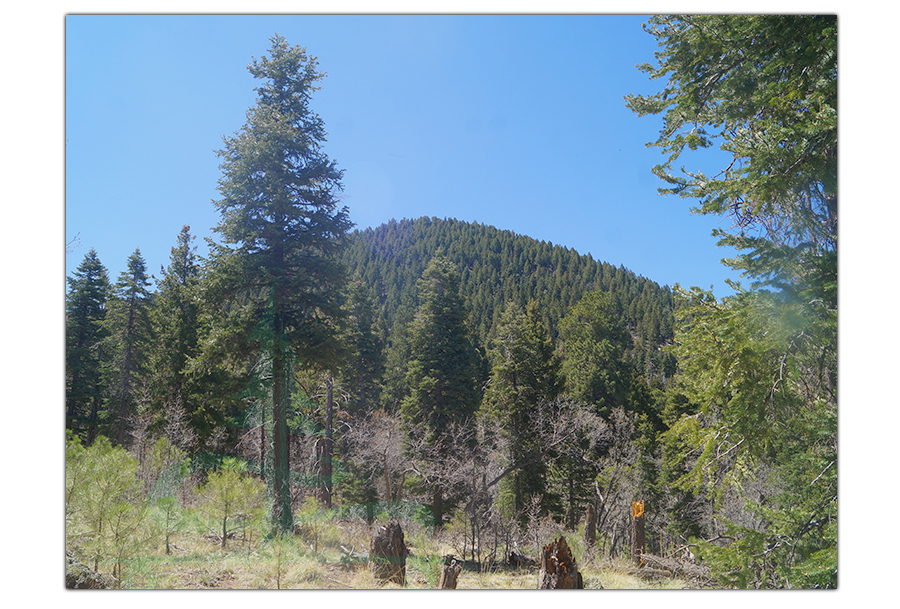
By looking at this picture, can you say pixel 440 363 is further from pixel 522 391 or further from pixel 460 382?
pixel 522 391

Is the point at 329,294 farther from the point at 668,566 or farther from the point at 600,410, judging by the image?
the point at 600,410

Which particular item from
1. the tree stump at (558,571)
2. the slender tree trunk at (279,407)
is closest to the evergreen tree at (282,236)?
the slender tree trunk at (279,407)

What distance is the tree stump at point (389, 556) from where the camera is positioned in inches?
257

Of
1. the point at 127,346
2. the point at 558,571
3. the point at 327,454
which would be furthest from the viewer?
the point at 327,454

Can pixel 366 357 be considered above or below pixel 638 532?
above

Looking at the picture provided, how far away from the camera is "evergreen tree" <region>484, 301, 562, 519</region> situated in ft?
50.1

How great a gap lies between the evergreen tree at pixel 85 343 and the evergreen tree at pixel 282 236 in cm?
217

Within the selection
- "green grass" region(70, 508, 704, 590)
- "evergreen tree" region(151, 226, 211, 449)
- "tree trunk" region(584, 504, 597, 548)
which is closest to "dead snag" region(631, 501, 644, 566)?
"green grass" region(70, 508, 704, 590)

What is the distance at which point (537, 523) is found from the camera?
13.7 meters

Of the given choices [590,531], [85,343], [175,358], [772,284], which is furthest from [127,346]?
[590,531]

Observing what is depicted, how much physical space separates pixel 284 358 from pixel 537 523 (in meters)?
9.02

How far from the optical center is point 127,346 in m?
12.0

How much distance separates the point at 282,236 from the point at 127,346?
5686 millimetres
